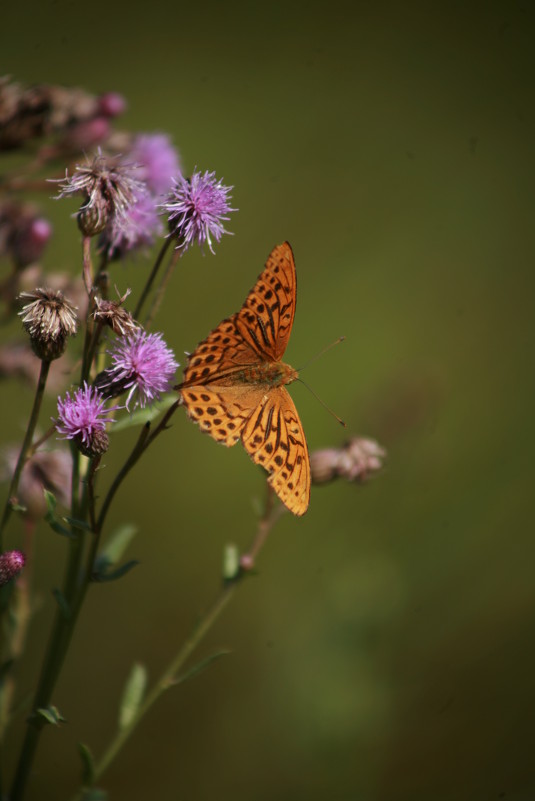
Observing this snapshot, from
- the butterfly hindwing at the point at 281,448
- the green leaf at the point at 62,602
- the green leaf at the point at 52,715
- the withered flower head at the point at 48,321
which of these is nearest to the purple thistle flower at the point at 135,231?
the withered flower head at the point at 48,321

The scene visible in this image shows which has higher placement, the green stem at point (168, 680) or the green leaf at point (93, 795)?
the green stem at point (168, 680)

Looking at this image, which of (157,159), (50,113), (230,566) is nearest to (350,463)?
(230,566)

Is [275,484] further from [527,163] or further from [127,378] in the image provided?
[527,163]

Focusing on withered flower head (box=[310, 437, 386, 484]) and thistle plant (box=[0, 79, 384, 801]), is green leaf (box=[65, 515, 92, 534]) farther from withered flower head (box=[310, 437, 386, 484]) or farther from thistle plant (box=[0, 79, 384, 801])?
withered flower head (box=[310, 437, 386, 484])

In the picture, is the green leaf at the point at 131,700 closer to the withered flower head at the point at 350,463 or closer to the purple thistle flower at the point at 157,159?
the withered flower head at the point at 350,463

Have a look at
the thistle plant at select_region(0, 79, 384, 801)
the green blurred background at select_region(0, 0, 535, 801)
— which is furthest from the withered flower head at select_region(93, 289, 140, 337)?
the green blurred background at select_region(0, 0, 535, 801)

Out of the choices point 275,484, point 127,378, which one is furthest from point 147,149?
point 275,484
